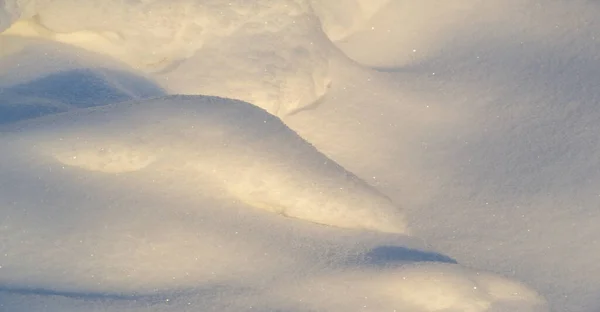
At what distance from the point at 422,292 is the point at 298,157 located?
464 millimetres

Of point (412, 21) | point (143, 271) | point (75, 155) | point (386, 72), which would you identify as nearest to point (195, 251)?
point (143, 271)

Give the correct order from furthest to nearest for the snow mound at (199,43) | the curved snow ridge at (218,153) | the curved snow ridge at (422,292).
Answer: the snow mound at (199,43) → the curved snow ridge at (218,153) → the curved snow ridge at (422,292)

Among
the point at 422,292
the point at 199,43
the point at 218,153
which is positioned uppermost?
the point at 199,43

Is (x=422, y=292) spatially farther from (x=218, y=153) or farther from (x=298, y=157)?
(x=218, y=153)

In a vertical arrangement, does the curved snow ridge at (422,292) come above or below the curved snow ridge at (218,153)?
below

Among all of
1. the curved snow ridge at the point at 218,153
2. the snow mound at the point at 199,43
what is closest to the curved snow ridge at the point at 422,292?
the curved snow ridge at the point at 218,153

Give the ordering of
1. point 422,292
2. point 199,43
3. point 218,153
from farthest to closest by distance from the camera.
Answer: point 199,43 → point 218,153 → point 422,292

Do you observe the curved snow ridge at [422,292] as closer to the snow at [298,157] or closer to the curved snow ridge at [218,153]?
the snow at [298,157]

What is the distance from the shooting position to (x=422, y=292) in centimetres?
162

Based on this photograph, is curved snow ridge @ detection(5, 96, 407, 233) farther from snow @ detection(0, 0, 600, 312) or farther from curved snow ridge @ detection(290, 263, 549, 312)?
curved snow ridge @ detection(290, 263, 549, 312)

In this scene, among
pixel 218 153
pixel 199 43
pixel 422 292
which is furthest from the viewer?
pixel 199 43

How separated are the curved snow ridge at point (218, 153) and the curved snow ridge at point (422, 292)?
200 mm

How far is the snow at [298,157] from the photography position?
159 centimetres

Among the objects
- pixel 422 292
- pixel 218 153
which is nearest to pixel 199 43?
pixel 218 153
